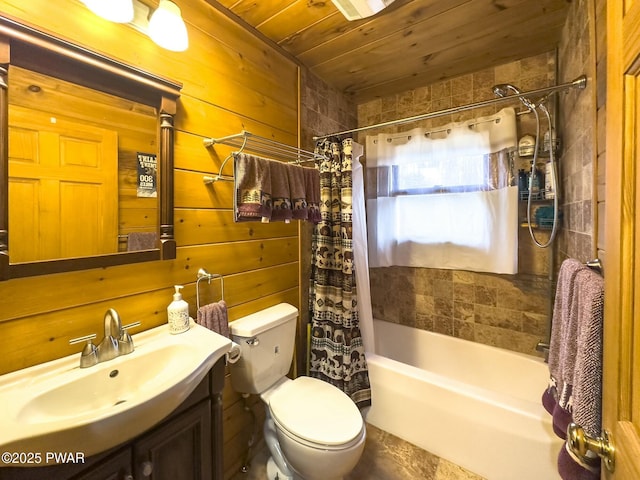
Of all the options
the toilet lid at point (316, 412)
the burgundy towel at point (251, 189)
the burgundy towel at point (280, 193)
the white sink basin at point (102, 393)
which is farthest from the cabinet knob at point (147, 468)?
the burgundy towel at point (280, 193)

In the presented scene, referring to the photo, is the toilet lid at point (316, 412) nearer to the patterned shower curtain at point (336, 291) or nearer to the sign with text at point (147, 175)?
the patterned shower curtain at point (336, 291)

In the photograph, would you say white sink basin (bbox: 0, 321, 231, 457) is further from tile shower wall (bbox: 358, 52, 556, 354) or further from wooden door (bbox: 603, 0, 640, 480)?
tile shower wall (bbox: 358, 52, 556, 354)

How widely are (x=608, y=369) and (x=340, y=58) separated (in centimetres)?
204

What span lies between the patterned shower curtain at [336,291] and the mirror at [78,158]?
0.99m

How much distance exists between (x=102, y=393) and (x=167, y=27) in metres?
1.35

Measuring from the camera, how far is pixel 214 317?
128cm

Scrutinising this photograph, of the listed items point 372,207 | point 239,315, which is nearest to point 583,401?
point 239,315

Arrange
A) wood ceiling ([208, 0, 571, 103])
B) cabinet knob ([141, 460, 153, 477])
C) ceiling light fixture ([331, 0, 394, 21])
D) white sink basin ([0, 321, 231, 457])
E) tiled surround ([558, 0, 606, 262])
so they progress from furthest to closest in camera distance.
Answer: wood ceiling ([208, 0, 571, 103]) → ceiling light fixture ([331, 0, 394, 21]) → tiled surround ([558, 0, 606, 262]) → cabinet knob ([141, 460, 153, 477]) → white sink basin ([0, 321, 231, 457])

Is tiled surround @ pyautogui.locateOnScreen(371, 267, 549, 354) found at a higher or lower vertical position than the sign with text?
lower

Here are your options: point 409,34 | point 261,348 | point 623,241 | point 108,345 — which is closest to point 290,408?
point 261,348

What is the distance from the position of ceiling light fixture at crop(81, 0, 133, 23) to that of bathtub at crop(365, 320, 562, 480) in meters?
2.15

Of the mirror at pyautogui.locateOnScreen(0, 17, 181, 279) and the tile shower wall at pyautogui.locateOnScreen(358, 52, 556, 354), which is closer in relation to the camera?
the mirror at pyautogui.locateOnScreen(0, 17, 181, 279)

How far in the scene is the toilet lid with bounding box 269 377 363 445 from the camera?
1196 millimetres

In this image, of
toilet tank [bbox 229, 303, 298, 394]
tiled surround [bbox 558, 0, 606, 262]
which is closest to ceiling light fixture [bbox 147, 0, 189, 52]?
toilet tank [bbox 229, 303, 298, 394]
